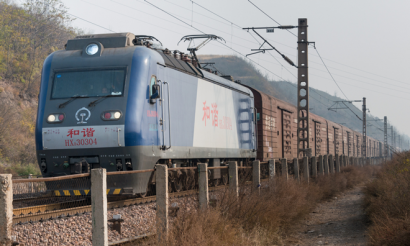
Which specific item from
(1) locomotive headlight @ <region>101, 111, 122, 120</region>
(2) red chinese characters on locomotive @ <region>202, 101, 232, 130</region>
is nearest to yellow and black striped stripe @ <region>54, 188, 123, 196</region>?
(1) locomotive headlight @ <region>101, 111, 122, 120</region>

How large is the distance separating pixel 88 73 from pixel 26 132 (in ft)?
79.9

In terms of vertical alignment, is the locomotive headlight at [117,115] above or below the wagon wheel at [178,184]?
above

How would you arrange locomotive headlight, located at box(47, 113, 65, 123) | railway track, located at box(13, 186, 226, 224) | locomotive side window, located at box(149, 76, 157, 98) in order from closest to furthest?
railway track, located at box(13, 186, 226, 224)
locomotive headlight, located at box(47, 113, 65, 123)
locomotive side window, located at box(149, 76, 157, 98)

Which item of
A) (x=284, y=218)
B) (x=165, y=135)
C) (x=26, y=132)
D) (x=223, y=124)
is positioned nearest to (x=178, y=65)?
(x=165, y=135)

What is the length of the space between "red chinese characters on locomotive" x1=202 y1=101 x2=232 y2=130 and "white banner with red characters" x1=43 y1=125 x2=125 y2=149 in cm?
416

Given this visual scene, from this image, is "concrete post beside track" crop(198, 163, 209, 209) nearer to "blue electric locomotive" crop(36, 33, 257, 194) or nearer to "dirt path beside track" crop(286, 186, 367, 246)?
"dirt path beside track" crop(286, 186, 367, 246)

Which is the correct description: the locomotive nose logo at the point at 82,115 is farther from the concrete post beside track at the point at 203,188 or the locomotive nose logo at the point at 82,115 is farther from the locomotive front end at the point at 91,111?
the concrete post beside track at the point at 203,188

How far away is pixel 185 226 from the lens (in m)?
6.13

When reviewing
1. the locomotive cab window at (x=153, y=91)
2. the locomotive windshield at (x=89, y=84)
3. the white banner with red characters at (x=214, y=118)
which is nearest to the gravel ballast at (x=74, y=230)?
the locomotive windshield at (x=89, y=84)

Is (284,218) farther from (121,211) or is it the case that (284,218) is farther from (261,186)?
(121,211)

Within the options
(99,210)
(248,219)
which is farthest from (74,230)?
(248,219)

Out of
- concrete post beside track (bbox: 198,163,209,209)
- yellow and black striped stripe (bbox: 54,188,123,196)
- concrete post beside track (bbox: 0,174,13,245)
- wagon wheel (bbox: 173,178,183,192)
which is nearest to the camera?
concrete post beside track (bbox: 0,174,13,245)

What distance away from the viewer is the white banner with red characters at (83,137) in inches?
379

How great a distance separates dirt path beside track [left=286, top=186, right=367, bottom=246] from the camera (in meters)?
8.48
